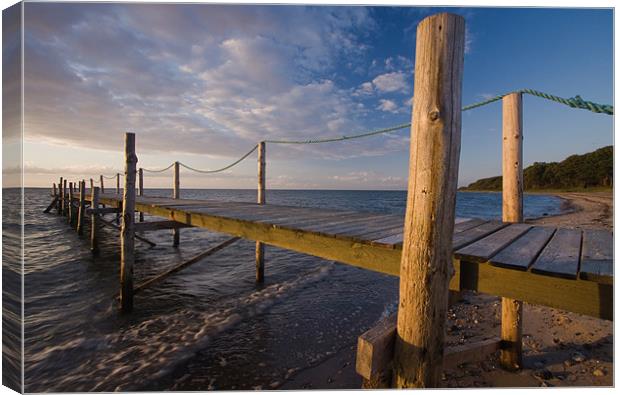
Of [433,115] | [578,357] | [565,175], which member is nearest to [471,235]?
[433,115]

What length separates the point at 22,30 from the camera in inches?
96.5

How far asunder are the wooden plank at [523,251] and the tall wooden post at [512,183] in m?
0.60

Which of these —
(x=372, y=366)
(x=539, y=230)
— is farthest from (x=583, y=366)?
(x=372, y=366)

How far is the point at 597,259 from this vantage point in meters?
1.78

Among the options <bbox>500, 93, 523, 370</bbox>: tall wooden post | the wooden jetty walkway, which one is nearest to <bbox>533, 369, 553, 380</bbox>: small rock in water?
<bbox>500, 93, 523, 370</bbox>: tall wooden post

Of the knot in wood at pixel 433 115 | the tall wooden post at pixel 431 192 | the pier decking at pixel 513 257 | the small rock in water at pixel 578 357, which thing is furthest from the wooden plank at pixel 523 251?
the small rock in water at pixel 578 357

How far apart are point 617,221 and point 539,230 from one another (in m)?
0.56

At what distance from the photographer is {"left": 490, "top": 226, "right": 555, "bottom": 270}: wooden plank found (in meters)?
1.73

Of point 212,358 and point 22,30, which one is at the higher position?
point 22,30

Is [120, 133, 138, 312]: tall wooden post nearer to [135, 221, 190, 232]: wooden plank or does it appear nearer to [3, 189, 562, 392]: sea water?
[135, 221, 190, 232]: wooden plank

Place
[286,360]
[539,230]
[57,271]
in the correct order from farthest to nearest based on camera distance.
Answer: [57,271]
[286,360]
[539,230]

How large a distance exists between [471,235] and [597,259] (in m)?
0.89

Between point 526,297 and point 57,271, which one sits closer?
point 526,297

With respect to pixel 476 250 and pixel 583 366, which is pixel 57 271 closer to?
pixel 476 250
